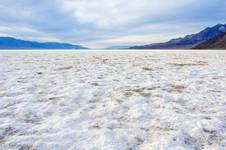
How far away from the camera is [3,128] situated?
4164mm

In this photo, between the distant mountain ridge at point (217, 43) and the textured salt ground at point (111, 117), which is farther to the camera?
the distant mountain ridge at point (217, 43)

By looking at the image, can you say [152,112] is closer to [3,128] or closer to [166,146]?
[166,146]

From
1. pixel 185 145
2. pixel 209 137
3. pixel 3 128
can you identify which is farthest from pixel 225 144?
pixel 3 128

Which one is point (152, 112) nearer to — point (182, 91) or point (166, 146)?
point (166, 146)

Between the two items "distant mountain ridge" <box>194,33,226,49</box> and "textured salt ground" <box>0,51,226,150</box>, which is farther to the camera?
"distant mountain ridge" <box>194,33,226,49</box>

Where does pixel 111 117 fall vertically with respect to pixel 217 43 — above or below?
below

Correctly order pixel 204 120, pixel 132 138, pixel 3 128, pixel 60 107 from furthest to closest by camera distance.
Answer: pixel 60 107, pixel 204 120, pixel 3 128, pixel 132 138

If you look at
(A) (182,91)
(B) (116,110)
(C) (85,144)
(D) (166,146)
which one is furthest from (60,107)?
(A) (182,91)

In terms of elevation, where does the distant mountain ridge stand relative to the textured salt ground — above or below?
above

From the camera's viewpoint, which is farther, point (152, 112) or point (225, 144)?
point (152, 112)

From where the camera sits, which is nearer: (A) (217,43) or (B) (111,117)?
(B) (111,117)

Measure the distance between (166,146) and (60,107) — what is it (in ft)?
9.51

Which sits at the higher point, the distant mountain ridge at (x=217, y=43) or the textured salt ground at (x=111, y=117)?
the distant mountain ridge at (x=217, y=43)

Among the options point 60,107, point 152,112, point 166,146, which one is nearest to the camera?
point 166,146
